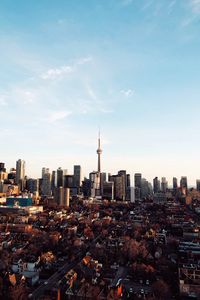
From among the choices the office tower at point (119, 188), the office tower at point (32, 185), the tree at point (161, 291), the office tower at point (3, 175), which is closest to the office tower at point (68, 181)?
the office tower at point (32, 185)

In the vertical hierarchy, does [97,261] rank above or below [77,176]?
below

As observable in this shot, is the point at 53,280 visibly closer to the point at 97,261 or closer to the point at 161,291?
the point at 97,261

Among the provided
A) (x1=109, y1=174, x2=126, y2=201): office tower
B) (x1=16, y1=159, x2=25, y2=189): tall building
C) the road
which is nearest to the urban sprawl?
the road

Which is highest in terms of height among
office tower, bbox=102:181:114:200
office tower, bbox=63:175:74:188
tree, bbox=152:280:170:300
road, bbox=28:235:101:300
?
office tower, bbox=63:175:74:188

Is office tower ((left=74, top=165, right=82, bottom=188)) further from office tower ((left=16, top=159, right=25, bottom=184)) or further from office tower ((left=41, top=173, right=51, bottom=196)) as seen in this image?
office tower ((left=16, top=159, right=25, bottom=184))

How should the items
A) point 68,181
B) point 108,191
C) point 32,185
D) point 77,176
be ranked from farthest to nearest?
point 77,176, point 68,181, point 32,185, point 108,191

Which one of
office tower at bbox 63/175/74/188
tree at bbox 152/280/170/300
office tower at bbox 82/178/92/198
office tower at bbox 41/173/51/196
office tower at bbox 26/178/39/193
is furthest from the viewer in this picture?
office tower at bbox 63/175/74/188

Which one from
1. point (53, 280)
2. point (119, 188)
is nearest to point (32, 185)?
point (119, 188)

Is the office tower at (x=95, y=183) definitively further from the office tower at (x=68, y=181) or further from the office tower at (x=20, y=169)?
the office tower at (x=20, y=169)

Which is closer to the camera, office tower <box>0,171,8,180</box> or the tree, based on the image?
the tree

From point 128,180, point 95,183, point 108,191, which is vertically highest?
point 128,180

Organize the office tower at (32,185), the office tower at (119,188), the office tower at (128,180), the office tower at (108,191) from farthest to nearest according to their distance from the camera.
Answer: the office tower at (128,180) < the office tower at (32,185) < the office tower at (119,188) < the office tower at (108,191)

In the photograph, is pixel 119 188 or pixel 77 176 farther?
pixel 77 176
